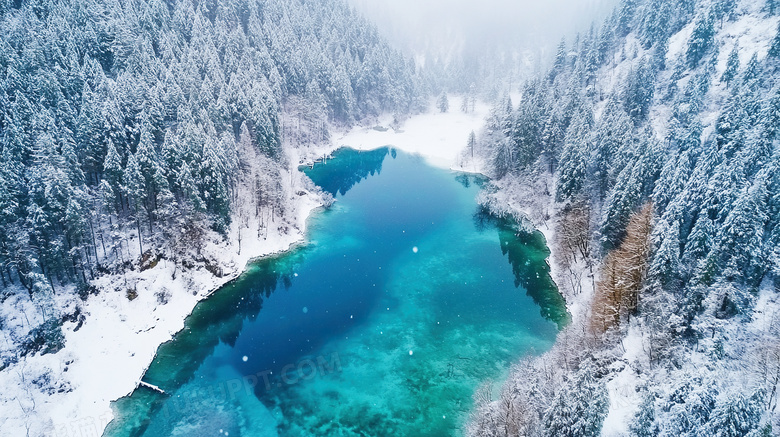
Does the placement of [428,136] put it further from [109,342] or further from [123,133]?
[109,342]

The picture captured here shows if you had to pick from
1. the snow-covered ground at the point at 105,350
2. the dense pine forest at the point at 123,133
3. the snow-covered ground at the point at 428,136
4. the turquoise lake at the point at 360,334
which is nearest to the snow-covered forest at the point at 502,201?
the snow-covered ground at the point at 105,350

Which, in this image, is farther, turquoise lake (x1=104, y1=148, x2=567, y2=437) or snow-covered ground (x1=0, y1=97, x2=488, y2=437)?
turquoise lake (x1=104, y1=148, x2=567, y2=437)

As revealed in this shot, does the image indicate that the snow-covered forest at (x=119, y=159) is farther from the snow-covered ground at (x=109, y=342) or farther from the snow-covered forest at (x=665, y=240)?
the snow-covered forest at (x=665, y=240)

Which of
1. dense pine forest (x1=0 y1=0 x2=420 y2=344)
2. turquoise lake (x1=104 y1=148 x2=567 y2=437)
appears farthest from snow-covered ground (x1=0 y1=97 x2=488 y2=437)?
dense pine forest (x1=0 y1=0 x2=420 y2=344)

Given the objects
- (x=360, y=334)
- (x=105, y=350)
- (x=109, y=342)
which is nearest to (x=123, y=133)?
(x=109, y=342)

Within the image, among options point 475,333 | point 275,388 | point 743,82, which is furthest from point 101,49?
point 743,82

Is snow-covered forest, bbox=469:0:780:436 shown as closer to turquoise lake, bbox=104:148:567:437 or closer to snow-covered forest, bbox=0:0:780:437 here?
snow-covered forest, bbox=0:0:780:437
